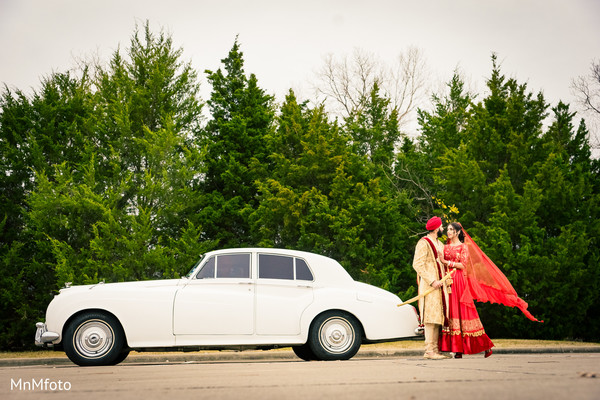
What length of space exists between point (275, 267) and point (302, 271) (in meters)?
0.41

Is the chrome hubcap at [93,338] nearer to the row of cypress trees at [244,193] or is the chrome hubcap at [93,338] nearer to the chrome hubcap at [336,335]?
the chrome hubcap at [336,335]

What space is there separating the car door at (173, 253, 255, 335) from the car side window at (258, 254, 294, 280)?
0.82 ft

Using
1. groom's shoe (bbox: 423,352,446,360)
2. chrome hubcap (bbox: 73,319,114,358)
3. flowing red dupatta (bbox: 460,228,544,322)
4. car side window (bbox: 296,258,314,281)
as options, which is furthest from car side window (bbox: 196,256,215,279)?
flowing red dupatta (bbox: 460,228,544,322)

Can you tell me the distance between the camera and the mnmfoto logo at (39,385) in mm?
5180

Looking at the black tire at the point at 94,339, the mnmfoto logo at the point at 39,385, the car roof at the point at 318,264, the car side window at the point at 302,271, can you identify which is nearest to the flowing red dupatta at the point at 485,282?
the car roof at the point at 318,264

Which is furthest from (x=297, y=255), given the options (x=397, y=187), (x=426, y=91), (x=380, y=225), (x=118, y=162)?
(x=426, y=91)

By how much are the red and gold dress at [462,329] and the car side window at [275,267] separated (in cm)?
234

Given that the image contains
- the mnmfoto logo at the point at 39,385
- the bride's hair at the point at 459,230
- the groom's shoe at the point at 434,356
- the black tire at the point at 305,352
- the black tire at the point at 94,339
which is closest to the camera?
the mnmfoto logo at the point at 39,385

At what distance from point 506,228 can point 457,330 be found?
29.5ft

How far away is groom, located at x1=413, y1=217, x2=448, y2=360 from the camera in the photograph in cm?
872

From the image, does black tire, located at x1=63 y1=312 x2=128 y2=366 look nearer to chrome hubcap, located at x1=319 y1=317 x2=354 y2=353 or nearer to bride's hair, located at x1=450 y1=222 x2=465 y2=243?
chrome hubcap, located at x1=319 y1=317 x2=354 y2=353

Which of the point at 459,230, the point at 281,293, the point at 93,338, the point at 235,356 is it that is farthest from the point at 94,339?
the point at 459,230

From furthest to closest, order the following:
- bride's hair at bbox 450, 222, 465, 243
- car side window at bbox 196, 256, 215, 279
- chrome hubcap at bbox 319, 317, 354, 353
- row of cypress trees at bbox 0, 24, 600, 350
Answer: row of cypress trees at bbox 0, 24, 600, 350
bride's hair at bbox 450, 222, 465, 243
car side window at bbox 196, 256, 215, 279
chrome hubcap at bbox 319, 317, 354, 353

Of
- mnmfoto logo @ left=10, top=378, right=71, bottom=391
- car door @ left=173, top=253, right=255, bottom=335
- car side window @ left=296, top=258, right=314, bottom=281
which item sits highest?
car side window @ left=296, top=258, right=314, bottom=281
